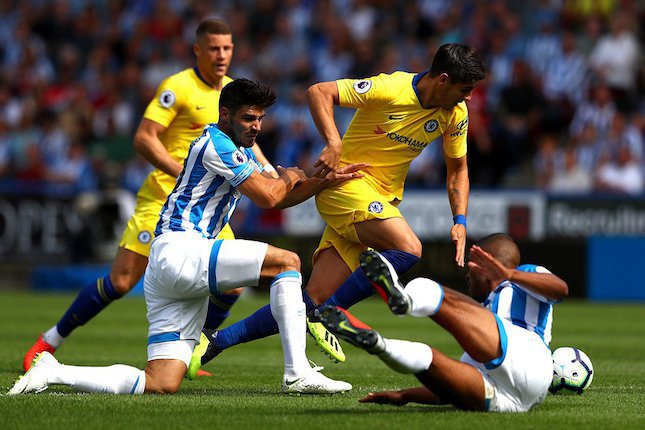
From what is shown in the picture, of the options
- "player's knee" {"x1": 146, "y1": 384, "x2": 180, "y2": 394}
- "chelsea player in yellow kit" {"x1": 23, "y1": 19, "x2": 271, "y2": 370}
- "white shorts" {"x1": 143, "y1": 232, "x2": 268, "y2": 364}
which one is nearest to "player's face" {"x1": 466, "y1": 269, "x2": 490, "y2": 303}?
"white shorts" {"x1": 143, "y1": 232, "x2": 268, "y2": 364}

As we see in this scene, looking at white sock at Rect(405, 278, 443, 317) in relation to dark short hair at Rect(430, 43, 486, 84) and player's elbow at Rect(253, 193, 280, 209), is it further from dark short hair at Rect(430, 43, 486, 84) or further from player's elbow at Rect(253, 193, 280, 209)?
dark short hair at Rect(430, 43, 486, 84)

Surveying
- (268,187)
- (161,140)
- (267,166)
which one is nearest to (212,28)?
(161,140)

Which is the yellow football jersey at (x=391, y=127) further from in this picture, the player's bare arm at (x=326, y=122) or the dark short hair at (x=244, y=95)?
the dark short hair at (x=244, y=95)

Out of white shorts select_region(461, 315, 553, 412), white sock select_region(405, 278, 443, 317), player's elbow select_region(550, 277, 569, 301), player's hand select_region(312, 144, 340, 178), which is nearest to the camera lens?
white sock select_region(405, 278, 443, 317)

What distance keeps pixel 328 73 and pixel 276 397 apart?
14.5 meters

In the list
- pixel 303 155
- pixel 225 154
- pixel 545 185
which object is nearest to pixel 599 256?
pixel 545 185

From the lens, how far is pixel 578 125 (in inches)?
731

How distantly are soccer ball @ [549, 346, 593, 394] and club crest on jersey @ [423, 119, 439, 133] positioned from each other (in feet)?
5.75

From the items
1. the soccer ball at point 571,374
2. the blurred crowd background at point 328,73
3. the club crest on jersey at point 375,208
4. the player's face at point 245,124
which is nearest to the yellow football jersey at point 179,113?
the club crest on jersey at point 375,208

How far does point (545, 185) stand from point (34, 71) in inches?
443

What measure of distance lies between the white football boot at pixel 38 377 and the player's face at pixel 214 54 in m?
3.11

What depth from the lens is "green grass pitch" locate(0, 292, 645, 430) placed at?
19.7ft

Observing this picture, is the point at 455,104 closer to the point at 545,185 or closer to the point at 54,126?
the point at 545,185

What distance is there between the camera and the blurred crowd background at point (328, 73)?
18562 millimetres
